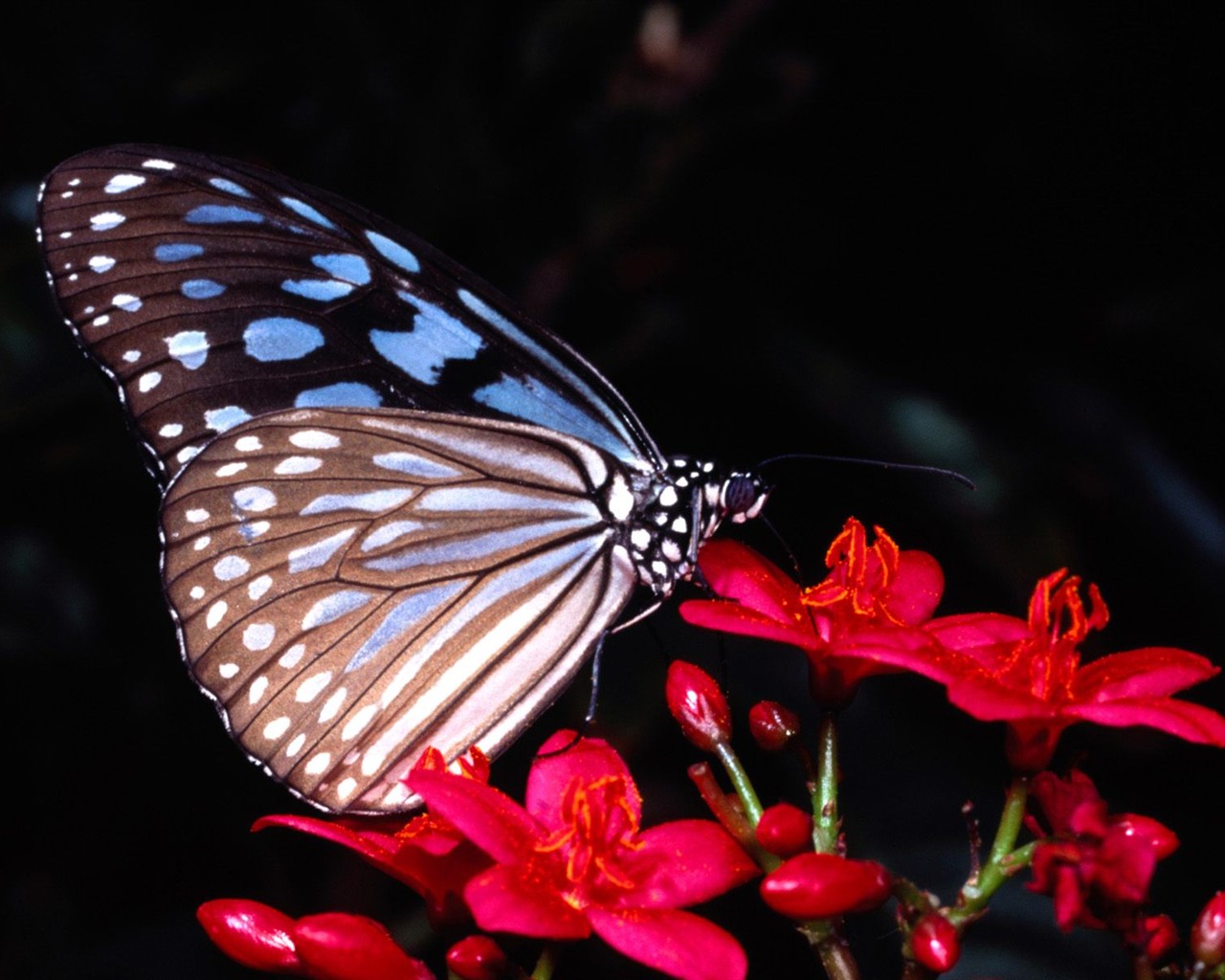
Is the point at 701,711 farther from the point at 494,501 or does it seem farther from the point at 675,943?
the point at 494,501

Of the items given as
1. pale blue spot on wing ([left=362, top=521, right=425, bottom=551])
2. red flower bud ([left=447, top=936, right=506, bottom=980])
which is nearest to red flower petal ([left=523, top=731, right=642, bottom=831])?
red flower bud ([left=447, top=936, right=506, bottom=980])

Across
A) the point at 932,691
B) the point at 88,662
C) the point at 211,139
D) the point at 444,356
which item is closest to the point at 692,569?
the point at 444,356

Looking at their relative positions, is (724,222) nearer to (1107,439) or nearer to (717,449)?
(717,449)

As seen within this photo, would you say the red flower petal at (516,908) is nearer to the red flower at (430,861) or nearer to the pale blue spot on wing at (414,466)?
the red flower at (430,861)

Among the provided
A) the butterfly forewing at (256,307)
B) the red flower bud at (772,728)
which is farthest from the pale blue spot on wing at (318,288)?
the red flower bud at (772,728)

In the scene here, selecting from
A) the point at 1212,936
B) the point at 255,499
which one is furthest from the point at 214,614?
the point at 1212,936

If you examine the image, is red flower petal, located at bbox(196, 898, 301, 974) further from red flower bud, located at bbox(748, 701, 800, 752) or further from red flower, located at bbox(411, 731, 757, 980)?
red flower bud, located at bbox(748, 701, 800, 752)

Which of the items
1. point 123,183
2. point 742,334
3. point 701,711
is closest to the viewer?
point 701,711
